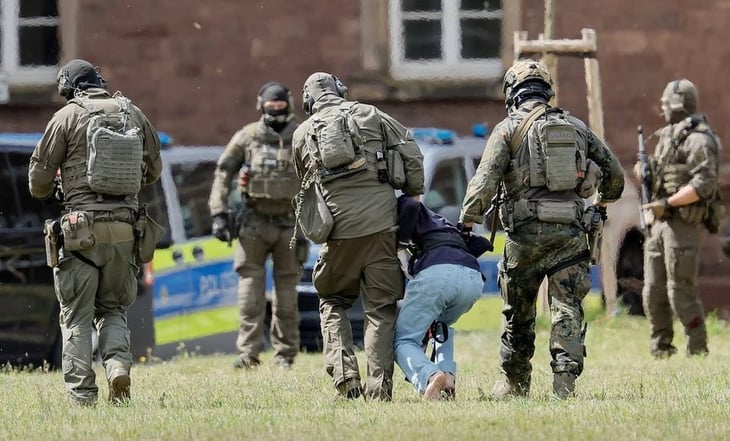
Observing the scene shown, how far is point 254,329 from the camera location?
13648 millimetres

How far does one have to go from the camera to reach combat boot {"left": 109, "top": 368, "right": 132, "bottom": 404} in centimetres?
1020

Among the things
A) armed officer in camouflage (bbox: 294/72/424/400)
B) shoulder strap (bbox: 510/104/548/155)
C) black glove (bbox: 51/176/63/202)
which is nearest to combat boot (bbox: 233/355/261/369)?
armed officer in camouflage (bbox: 294/72/424/400)

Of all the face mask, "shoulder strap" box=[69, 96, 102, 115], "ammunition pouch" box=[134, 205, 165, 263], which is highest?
"shoulder strap" box=[69, 96, 102, 115]

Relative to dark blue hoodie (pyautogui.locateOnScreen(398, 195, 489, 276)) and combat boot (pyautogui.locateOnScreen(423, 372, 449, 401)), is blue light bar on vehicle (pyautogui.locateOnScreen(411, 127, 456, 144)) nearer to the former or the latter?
dark blue hoodie (pyautogui.locateOnScreen(398, 195, 489, 276))

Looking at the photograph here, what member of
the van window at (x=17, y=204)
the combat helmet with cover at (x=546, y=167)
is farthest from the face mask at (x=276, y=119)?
the combat helmet with cover at (x=546, y=167)

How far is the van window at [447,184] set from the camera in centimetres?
1647

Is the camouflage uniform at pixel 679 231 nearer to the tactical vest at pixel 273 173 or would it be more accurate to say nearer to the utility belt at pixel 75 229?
the tactical vest at pixel 273 173

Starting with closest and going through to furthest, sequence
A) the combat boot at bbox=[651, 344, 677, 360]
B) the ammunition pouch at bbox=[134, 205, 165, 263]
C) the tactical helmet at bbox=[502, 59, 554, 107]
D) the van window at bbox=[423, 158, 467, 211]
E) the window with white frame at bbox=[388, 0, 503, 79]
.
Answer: the tactical helmet at bbox=[502, 59, 554, 107]
the ammunition pouch at bbox=[134, 205, 165, 263]
the combat boot at bbox=[651, 344, 677, 360]
the van window at bbox=[423, 158, 467, 211]
the window with white frame at bbox=[388, 0, 503, 79]

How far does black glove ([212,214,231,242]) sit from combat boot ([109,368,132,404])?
3310 mm

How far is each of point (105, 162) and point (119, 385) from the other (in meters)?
1.21

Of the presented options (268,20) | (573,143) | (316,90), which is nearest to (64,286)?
(316,90)

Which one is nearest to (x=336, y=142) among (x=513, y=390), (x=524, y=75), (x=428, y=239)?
(x=428, y=239)

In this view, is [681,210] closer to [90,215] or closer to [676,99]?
[676,99]

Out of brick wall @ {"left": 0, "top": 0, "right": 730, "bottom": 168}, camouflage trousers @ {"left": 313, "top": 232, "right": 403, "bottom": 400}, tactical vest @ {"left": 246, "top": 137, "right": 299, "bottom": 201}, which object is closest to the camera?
camouflage trousers @ {"left": 313, "top": 232, "right": 403, "bottom": 400}
